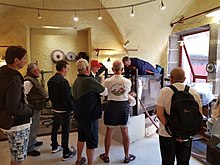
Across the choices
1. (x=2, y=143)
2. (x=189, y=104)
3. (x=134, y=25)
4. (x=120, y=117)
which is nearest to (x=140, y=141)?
(x=120, y=117)

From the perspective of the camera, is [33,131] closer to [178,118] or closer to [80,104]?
[80,104]

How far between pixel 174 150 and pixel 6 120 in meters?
1.67

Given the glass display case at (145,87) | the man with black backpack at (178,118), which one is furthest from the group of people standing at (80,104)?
the glass display case at (145,87)

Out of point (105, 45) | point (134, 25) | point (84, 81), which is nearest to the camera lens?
point (84, 81)

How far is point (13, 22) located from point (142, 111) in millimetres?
4272

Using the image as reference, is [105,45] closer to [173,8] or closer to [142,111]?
[173,8]

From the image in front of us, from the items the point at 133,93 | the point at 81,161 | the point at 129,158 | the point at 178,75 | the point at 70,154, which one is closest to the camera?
the point at 178,75

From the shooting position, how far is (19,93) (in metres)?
1.88

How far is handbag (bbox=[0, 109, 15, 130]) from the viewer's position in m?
1.87

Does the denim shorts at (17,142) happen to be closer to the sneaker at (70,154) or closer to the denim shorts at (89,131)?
the denim shorts at (89,131)

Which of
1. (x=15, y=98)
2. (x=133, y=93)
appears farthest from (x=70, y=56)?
(x=15, y=98)

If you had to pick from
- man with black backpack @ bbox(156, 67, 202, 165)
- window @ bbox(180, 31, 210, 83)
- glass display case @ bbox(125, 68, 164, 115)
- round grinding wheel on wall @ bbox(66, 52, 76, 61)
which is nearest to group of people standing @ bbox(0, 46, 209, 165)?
man with black backpack @ bbox(156, 67, 202, 165)

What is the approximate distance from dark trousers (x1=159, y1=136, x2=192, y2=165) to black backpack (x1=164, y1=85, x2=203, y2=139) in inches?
5.7

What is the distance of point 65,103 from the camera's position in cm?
307
